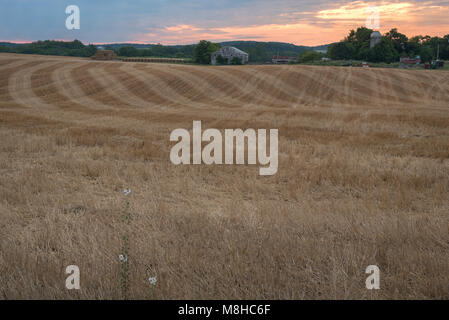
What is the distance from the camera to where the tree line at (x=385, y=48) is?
95.0m

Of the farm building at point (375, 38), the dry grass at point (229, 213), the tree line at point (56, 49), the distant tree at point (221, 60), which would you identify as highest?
the farm building at point (375, 38)

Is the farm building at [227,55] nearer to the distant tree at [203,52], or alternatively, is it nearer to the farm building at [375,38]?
the distant tree at [203,52]

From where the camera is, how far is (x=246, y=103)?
35.3 metres

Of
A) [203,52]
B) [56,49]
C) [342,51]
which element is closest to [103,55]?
[56,49]

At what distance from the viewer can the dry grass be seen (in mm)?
4199

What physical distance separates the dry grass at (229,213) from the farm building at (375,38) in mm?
88019

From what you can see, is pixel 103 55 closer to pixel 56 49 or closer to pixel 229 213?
pixel 56 49

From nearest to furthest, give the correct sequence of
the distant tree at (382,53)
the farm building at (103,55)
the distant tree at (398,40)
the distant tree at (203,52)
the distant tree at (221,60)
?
the farm building at (103,55) < the distant tree at (221,60) < the distant tree at (382,53) < the distant tree at (203,52) < the distant tree at (398,40)

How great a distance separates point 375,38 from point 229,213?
107634 millimetres

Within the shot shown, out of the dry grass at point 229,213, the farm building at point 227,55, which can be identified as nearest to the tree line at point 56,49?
the farm building at point 227,55

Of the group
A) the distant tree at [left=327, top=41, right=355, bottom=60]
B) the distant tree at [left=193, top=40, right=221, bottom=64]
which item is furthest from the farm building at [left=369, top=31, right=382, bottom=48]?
the distant tree at [left=193, top=40, right=221, bottom=64]
